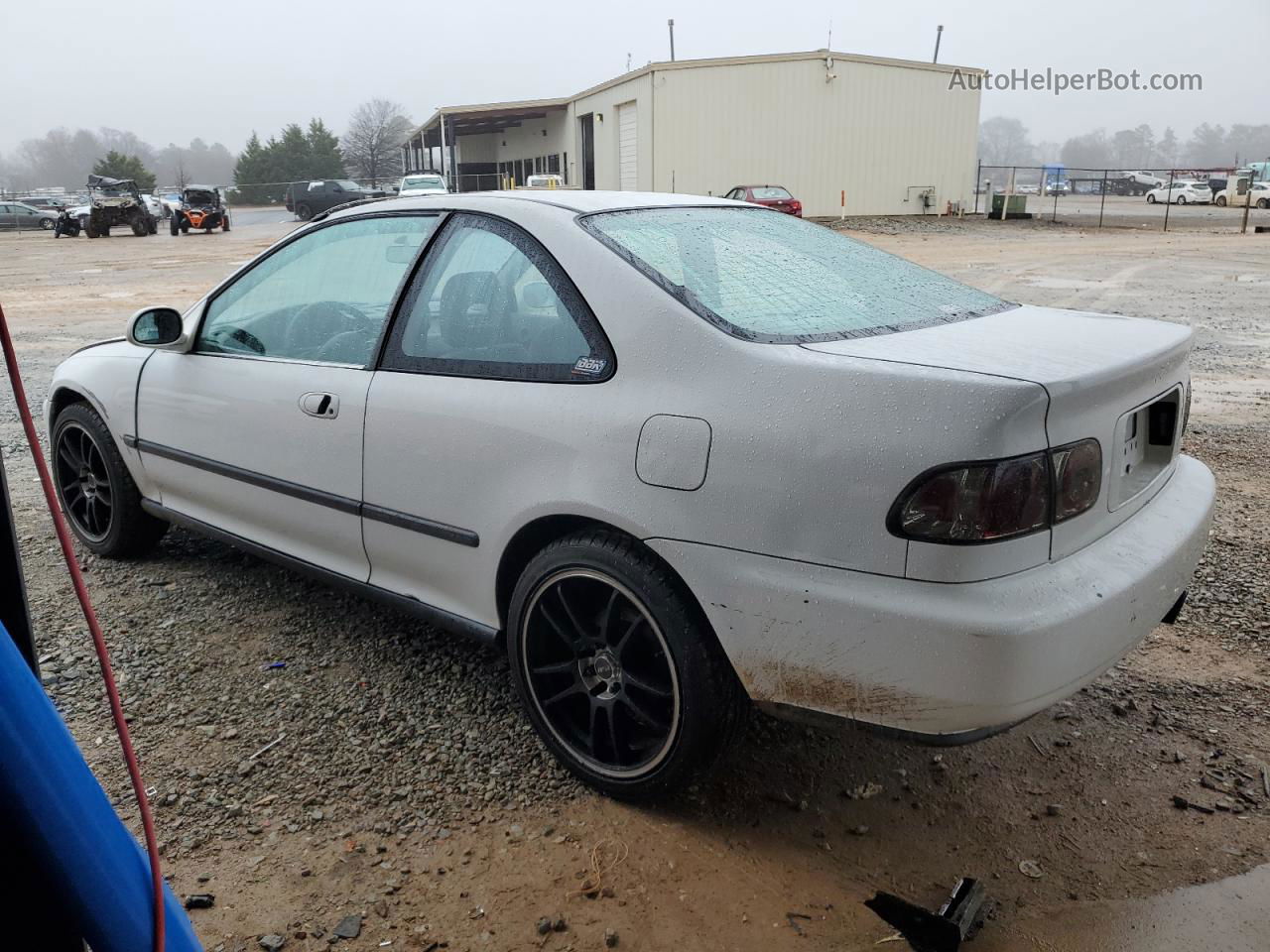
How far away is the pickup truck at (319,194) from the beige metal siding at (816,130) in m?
13.8

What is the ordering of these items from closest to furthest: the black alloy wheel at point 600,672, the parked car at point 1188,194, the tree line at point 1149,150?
1. the black alloy wheel at point 600,672
2. the parked car at point 1188,194
3. the tree line at point 1149,150

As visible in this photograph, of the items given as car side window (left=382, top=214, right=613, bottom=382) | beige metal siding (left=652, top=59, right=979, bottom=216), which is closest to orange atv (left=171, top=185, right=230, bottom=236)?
beige metal siding (left=652, top=59, right=979, bottom=216)

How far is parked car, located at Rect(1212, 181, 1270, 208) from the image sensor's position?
126 feet

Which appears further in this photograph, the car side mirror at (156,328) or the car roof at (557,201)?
the car side mirror at (156,328)

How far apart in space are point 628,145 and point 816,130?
599cm

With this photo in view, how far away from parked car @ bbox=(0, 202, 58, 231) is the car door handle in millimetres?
43745

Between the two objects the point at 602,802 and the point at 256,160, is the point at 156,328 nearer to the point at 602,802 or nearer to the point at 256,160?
the point at 602,802

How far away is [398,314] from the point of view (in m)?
3.07

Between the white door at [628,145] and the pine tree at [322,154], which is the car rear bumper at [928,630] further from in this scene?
the pine tree at [322,154]

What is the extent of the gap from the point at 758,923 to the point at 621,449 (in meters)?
1.09

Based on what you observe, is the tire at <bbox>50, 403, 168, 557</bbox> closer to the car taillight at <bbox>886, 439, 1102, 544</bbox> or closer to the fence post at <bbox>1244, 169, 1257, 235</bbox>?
the car taillight at <bbox>886, 439, 1102, 544</bbox>

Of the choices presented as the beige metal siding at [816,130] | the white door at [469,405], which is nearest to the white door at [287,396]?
the white door at [469,405]

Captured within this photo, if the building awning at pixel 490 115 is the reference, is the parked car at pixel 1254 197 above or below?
below

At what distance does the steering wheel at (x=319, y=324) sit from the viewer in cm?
329
